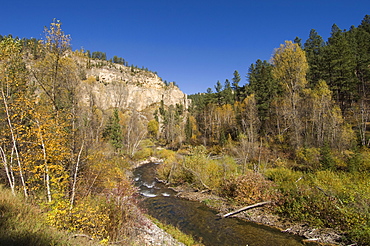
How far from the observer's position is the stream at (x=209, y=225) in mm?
10773

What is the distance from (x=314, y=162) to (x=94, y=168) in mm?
20170

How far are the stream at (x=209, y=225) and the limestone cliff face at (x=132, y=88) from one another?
9258cm

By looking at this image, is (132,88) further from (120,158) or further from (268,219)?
(268,219)

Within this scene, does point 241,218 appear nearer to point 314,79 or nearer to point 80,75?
point 80,75

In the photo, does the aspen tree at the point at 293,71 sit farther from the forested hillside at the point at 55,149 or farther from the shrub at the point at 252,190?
the forested hillside at the point at 55,149

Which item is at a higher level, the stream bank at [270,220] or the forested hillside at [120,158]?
the forested hillside at [120,158]

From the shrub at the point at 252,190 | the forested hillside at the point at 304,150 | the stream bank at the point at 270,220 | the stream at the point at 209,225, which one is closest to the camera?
the stream bank at the point at 270,220

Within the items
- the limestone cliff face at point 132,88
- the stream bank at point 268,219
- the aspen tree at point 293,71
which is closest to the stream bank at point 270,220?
the stream bank at point 268,219

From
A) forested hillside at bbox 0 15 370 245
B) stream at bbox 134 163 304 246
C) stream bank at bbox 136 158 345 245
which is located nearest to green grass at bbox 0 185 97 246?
forested hillside at bbox 0 15 370 245

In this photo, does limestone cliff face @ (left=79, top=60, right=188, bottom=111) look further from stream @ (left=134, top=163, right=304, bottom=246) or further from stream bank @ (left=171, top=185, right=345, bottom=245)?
stream @ (left=134, top=163, right=304, bottom=246)

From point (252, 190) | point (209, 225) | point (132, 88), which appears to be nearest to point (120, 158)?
point (209, 225)

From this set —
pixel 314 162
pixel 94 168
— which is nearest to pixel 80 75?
pixel 94 168

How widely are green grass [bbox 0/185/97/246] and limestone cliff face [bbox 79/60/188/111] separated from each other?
10039cm

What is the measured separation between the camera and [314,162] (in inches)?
795
